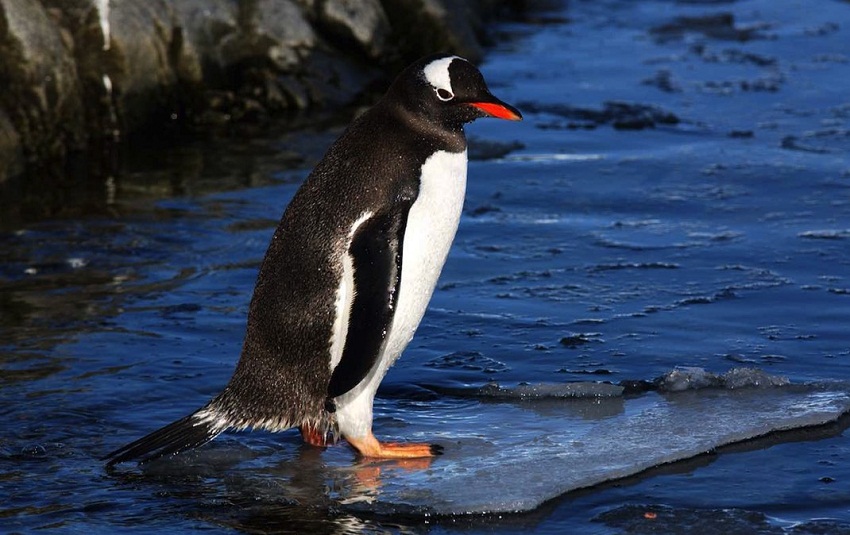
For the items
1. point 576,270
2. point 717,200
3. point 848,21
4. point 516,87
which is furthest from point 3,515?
point 848,21

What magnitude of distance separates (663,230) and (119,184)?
9.51ft

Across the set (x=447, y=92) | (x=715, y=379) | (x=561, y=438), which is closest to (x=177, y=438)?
(x=561, y=438)

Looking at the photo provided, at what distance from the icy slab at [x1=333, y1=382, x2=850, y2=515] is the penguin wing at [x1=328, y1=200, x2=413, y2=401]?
1.08 feet

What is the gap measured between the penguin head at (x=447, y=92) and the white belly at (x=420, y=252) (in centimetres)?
13

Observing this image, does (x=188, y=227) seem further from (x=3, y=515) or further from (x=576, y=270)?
(x=3, y=515)

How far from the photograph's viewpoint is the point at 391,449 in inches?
167

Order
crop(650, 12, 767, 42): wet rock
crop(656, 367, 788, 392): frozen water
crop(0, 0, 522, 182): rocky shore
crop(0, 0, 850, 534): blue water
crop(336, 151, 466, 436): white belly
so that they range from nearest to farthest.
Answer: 1. crop(0, 0, 850, 534): blue water
2. crop(336, 151, 466, 436): white belly
3. crop(656, 367, 788, 392): frozen water
4. crop(0, 0, 522, 182): rocky shore
5. crop(650, 12, 767, 42): wet rock

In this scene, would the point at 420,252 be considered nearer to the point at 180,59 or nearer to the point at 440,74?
the point at 440,74

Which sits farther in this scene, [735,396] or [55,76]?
[55,76]

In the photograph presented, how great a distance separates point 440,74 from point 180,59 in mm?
4727

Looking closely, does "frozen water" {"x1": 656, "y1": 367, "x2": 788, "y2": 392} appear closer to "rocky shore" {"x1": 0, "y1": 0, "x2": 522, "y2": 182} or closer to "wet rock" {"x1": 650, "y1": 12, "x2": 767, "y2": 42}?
"rocky shore" {"x1": 0, "y1": 0, "x2": 522, "y2": 182}

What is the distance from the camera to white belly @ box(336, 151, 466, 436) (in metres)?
4.21

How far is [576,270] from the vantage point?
239 inches

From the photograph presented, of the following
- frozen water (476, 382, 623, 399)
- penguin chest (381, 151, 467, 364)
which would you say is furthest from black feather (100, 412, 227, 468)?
frozen water (476, 382, 623, 399)
